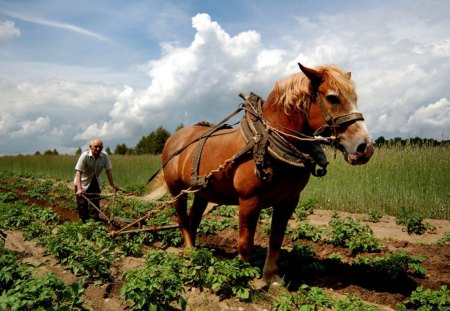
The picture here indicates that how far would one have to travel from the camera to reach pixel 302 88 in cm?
372

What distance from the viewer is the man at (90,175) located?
7.36 meters

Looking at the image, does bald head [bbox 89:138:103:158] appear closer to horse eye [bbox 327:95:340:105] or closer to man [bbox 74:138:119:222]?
man [bbox 74:138:119:222]

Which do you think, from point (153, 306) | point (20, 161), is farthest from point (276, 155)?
point (20, 161)

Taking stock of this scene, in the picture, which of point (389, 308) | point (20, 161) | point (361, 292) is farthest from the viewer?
point (20, 161)

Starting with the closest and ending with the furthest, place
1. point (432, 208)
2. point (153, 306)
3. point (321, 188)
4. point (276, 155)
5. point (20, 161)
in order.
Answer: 1. point (153, 306)
2. point (276, 155)
3. point (432, 208)
4. point (321, 188)
5. point (20, 161)

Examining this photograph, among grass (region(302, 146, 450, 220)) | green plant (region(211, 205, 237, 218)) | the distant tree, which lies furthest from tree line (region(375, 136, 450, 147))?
the distant tree

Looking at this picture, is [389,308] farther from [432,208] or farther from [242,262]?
[432,208]

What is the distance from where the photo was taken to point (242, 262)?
13.9ft

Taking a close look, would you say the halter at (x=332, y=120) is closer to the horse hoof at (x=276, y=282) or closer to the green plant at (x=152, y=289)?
the horse hoof at (x=276, y=282)

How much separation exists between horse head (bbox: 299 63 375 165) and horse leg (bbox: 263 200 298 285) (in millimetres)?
1104

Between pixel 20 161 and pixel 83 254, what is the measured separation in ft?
89.4

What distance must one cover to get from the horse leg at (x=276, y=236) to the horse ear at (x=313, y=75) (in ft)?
4.73

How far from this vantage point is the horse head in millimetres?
3305

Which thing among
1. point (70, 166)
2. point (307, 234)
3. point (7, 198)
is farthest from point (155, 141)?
point (307, 234)
